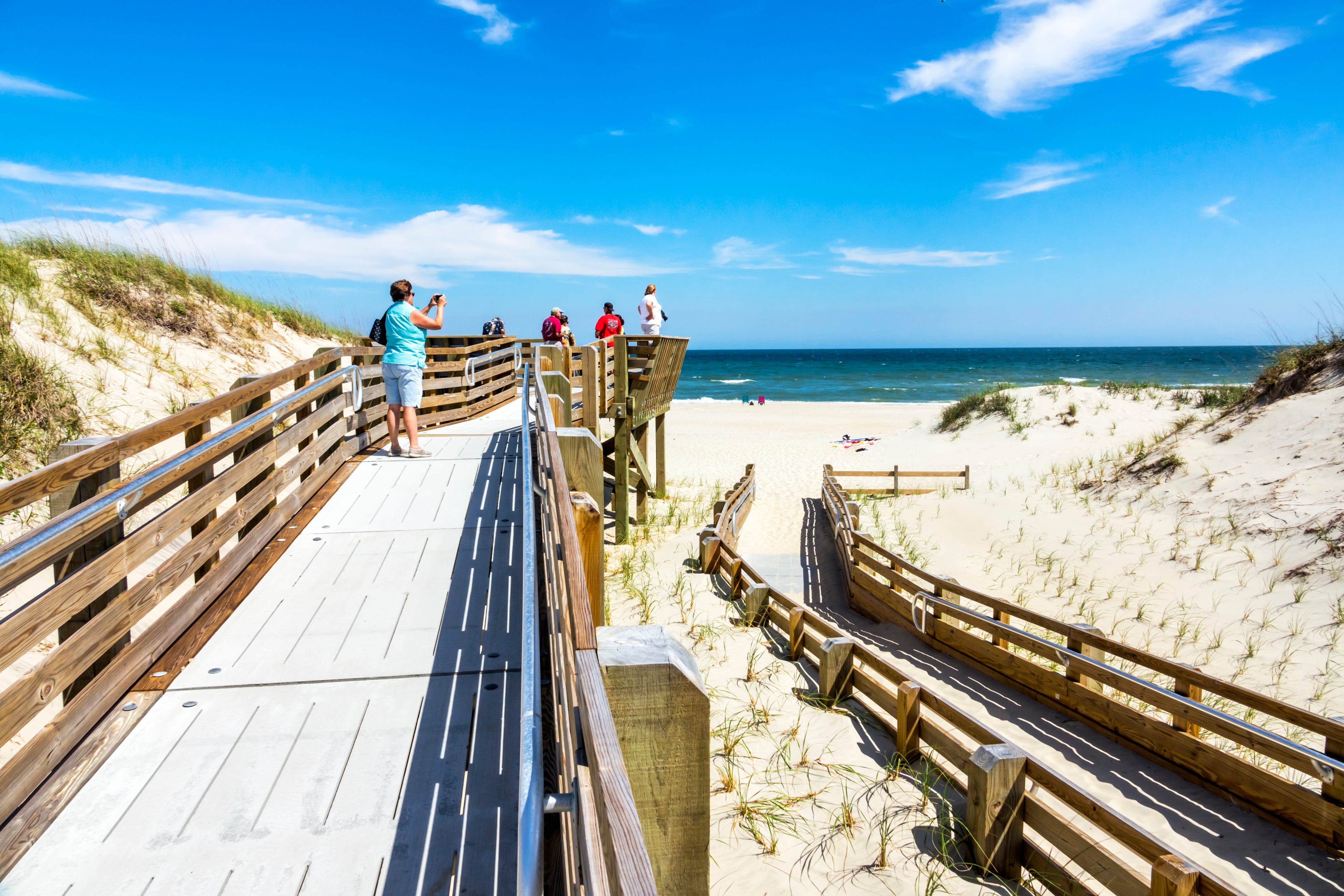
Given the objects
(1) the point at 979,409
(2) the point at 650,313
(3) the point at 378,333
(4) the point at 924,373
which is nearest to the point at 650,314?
(2) the point at 650,313

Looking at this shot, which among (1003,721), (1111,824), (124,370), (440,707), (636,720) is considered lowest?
(1003,721)

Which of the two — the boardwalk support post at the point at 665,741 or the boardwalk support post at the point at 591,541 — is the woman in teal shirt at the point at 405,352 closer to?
the boardwalk support post at the point at 591,541

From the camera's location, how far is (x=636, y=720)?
1.94 meters

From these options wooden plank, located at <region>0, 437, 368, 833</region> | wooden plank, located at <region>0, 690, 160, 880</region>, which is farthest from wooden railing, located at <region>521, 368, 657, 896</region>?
wooden plank, located at <region>0, 437, 368, 833</region>

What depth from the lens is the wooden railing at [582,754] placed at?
3.85ft

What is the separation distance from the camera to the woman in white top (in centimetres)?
1429

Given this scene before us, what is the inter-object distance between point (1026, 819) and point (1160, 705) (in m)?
1.80

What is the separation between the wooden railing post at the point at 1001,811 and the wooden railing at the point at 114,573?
4025 mm

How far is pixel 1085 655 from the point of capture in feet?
19.3

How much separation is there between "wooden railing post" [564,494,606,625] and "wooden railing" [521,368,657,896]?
0.14 metres

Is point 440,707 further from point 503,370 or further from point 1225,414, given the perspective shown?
point 1225,414

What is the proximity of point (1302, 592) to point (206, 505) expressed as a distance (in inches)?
406

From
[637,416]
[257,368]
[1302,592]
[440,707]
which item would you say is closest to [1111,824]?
[440,707]

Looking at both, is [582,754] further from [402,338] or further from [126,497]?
[402,338]
